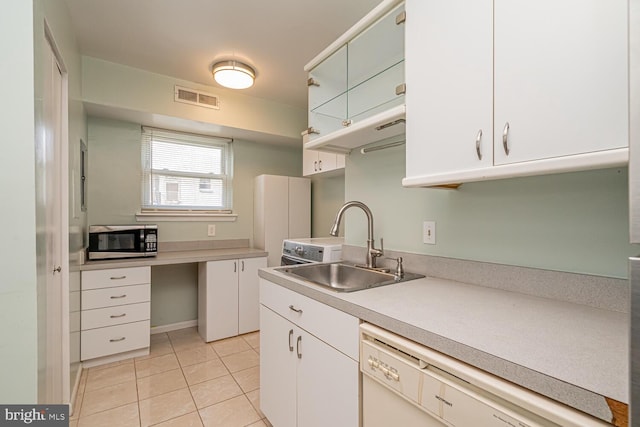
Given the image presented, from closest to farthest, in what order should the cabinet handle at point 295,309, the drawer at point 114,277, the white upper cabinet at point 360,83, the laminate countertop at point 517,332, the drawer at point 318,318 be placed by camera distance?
1. the laminate countertop at point 517,332
2. the drawer at point 318,318
3. the cabinet handle at point 295,309
4. the white upper cabinet at point 360,83
5. the drawer at point 114,277

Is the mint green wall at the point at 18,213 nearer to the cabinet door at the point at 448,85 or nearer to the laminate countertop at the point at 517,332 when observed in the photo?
the laminate countertop at the point at 517,332

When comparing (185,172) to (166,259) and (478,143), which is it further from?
(478,143)

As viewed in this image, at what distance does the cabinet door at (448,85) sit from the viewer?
1050mm

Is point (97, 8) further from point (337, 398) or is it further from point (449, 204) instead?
point (337, 398)

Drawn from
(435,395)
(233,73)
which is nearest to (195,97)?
(233,73)

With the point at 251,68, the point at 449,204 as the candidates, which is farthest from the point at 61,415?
the point at 251,68

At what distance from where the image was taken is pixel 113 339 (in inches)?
96.1

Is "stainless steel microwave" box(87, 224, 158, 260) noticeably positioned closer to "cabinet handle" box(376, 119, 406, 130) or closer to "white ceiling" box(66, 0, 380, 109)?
"white ceiling" box(66, 0, 380, 109)

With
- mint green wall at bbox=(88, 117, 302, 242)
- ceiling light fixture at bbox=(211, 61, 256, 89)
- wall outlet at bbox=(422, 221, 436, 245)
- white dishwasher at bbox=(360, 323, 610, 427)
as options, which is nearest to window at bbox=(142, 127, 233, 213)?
mint green wall at bbox=(88, 117, 302, 242)

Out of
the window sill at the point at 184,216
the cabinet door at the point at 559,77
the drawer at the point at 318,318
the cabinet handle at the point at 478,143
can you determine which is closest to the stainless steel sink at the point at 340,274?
the drawer at the point at 318,318

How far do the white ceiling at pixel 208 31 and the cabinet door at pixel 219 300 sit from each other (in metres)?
1.83

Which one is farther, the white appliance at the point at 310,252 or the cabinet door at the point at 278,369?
the white appliance at the point at 310,252

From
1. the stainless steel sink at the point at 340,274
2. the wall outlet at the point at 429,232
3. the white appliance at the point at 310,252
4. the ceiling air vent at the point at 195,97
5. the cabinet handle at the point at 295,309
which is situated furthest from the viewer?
the ceiling air vent at the point at 195,97

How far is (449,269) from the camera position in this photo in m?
1.47
